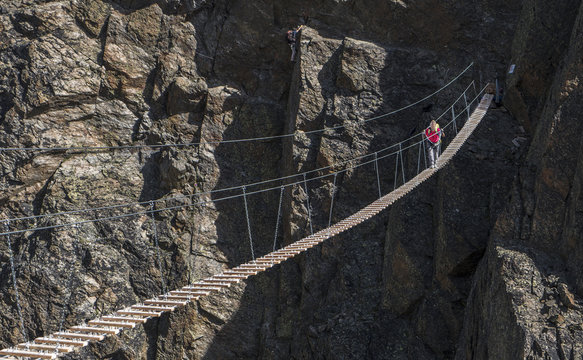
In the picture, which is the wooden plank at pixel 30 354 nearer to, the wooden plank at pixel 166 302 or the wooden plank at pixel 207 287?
the wooden plank at pixel 166 302

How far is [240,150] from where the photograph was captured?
19.3 metres

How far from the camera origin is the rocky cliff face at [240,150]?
46.3 ft

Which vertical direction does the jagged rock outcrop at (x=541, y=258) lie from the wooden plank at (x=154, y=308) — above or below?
above

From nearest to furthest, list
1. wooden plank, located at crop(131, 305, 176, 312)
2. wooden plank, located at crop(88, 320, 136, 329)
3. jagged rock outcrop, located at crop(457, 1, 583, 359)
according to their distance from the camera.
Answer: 1. wooden plank, located at crop(88, 320, 136, 329)
2. jagged rock outcrop, located at crop(457, 1, 583, 359)
3. wooden plank, located at crop(131, 305, 176, 312)

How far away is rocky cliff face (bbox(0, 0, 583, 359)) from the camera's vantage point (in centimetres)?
1410

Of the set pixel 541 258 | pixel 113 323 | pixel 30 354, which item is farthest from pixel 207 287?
pixel 541 258

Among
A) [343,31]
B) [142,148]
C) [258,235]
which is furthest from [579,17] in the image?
[142,148]

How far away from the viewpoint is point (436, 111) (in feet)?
56.0

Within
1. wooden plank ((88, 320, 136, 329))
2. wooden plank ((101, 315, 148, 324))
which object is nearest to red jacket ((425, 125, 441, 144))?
wooden plank ((101, 315, 148, 324))

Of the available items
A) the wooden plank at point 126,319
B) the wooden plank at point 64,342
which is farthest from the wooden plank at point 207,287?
the wooden plank at point 64,342

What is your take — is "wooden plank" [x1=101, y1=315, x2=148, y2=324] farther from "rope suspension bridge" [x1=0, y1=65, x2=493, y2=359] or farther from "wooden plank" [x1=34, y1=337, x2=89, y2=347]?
"wooden plank" [x1=34, y1=337, x2=89, y2=347]

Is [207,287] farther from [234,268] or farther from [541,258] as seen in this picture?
[541,258]

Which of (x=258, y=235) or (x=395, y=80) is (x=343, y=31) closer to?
(x=395, y=80)

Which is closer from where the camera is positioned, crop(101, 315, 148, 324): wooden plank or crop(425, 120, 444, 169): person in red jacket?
crop(101, 315, 148, 324): wooden plank
